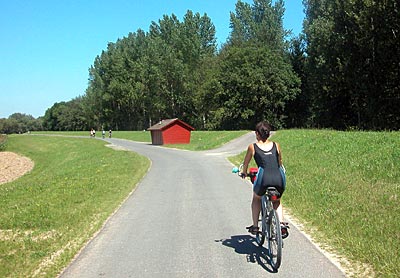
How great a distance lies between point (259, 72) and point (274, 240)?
195ft

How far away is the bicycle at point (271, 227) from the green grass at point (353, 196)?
99cm

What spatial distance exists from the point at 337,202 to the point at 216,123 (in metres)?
60.5

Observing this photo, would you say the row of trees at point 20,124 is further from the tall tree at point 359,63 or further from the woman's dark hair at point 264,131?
the woman's dark hair at point 264,131

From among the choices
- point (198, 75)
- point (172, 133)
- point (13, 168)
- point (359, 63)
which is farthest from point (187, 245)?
point (198, 75)

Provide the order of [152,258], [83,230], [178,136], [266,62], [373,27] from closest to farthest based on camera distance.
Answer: [152,258] < [83,230] < [373,27] < [178,136] < [266,62]

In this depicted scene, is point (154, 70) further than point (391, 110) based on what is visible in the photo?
Yes

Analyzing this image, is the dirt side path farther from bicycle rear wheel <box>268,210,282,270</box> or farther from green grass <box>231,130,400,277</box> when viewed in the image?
bicycle rear wheel <box>268,210,282,270</box>

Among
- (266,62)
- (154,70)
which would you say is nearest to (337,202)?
(266,62)

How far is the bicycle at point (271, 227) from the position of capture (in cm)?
553

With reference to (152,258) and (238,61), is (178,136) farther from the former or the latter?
(152,258)

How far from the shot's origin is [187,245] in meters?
6.83

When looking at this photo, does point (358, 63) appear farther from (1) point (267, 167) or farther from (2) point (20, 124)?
(2) point (20, 124)

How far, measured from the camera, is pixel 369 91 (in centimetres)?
3819

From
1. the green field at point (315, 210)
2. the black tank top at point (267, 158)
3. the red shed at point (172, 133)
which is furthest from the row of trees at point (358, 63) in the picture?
the black tank top at point (267, 158)
